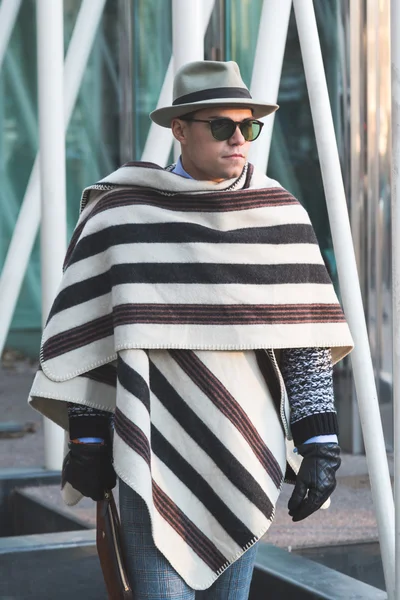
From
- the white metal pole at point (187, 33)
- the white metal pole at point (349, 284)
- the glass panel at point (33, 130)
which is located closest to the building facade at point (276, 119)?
the glass panel at point (33, 130)

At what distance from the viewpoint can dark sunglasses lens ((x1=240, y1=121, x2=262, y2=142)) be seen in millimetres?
3318

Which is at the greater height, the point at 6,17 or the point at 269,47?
the point at 6,17

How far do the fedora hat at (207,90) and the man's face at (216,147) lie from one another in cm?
3

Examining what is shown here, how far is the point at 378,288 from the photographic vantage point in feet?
27.9

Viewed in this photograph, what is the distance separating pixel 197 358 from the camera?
131 inches

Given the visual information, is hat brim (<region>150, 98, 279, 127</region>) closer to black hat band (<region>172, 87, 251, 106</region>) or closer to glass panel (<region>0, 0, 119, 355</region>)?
black hat band (<region>172, 87, 251, 106</region>)

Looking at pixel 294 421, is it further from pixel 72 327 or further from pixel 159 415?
pixel 72 327

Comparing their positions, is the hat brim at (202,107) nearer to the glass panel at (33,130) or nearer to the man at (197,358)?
the man at (197,358)

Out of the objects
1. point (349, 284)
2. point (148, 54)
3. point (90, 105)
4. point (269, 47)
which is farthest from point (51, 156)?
point (90, 105)

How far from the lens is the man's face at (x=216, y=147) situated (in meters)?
3.30

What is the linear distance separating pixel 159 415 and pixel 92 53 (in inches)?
509

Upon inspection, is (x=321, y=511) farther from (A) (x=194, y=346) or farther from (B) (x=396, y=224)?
(A) (x=194, y=346)

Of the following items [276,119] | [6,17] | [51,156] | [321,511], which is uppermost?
[6,17]

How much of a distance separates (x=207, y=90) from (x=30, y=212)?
17.0 ft
